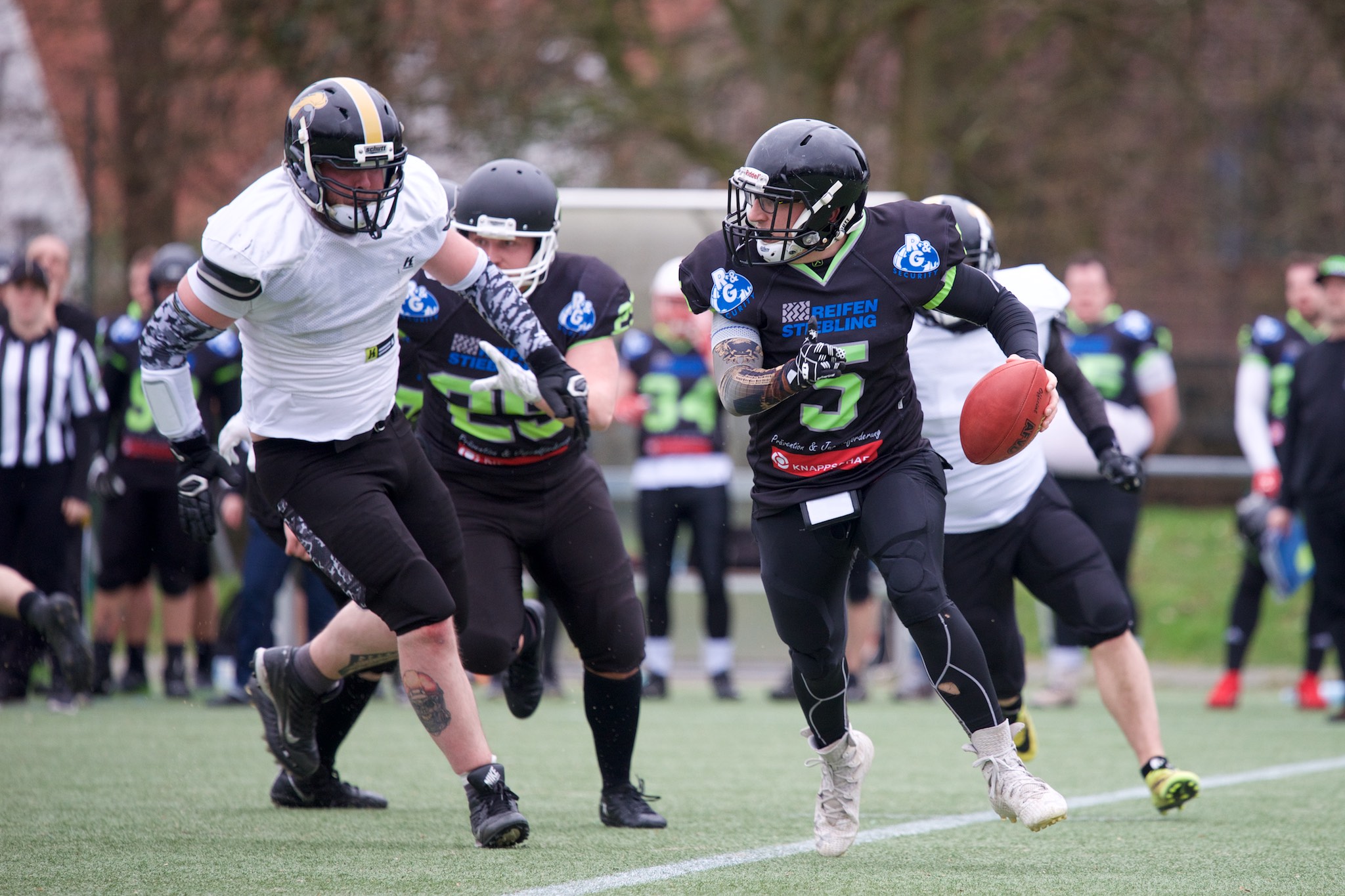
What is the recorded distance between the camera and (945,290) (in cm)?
409

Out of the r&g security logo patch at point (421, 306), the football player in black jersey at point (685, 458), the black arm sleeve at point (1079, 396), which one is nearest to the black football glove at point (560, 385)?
the r&g security logo patch at point (421, 306)

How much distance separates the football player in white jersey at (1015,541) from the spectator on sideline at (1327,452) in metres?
3.43

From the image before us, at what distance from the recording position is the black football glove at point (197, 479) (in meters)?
4.15

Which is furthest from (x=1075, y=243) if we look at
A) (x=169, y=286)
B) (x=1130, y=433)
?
(x=169, y=286)

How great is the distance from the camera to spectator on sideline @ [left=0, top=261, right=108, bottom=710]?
7.81 metres

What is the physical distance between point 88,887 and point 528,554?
1.61m

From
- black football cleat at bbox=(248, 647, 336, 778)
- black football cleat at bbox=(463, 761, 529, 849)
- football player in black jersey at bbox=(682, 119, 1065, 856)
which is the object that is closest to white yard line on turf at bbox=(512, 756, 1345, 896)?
football player in black jersey at bbox=(682, 119, 1065, 856)

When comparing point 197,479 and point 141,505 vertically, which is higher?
point 197,479

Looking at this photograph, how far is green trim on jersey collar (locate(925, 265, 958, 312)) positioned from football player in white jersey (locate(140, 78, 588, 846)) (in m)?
0.91

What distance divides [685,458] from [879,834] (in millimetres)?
4534

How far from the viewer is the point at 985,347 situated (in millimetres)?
5074

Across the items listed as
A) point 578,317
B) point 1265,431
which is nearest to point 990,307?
point 578,317

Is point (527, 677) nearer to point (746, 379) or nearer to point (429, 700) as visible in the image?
point (429, 700)

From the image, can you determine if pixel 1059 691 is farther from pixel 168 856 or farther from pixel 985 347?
pixel 168 856
